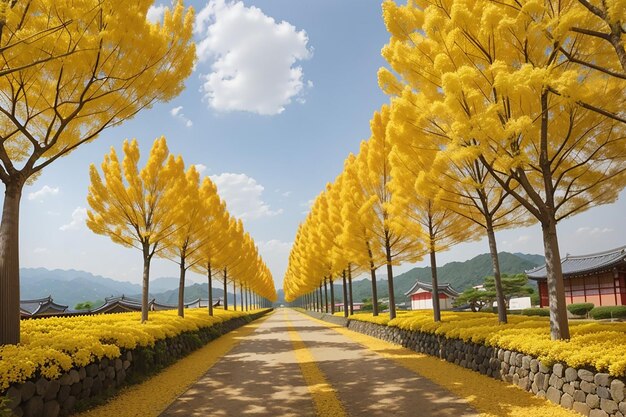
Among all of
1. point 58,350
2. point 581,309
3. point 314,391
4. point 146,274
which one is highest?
point 146,274

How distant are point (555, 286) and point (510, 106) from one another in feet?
11.6

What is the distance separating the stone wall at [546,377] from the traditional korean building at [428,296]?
4153cm

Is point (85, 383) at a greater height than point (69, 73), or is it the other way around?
point (69, 73)

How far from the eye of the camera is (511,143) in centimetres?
766

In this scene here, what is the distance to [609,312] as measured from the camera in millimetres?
22156

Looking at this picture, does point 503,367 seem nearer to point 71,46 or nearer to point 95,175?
point 71,46

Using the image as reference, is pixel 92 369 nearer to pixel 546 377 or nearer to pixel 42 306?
pixel 546 377

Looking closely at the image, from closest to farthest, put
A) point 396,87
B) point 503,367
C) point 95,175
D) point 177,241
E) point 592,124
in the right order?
point 503,367
point 592,124
point 396,87
point 95,175
point 177,241

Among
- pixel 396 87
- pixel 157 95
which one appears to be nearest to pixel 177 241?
pixel 157 95

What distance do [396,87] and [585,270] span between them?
77.0 feet

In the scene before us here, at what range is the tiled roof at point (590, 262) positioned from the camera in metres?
25.0

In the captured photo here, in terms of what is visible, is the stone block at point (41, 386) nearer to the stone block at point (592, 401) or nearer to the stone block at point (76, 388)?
the stone block at point (76, 388)

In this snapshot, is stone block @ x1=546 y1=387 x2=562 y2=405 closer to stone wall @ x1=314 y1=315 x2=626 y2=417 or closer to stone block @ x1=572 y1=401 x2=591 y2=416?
stone wall @ x1=314 y1=315 x2=626 y2=417

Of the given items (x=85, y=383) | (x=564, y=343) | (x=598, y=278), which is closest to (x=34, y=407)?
(x=85, y=383)
